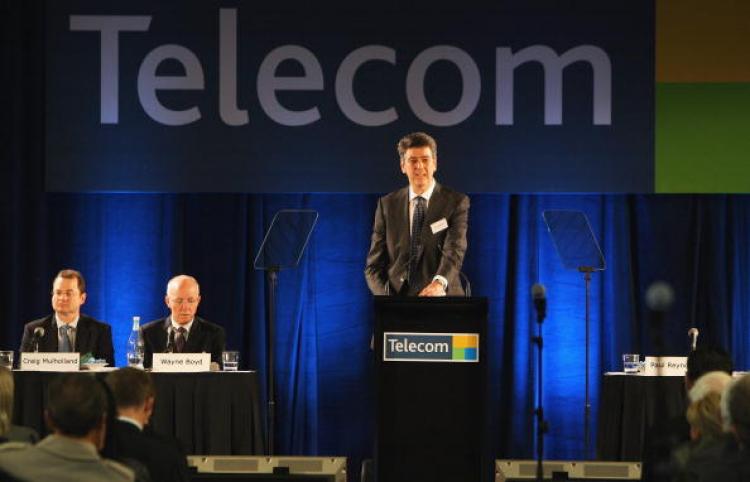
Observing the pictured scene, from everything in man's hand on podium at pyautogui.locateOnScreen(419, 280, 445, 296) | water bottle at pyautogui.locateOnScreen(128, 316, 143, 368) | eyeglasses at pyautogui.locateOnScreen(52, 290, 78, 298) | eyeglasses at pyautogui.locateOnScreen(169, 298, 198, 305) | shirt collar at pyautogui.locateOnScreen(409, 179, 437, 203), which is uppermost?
shirt collar at pyautogui.locateOnScreen(409, 179, 437, 203)

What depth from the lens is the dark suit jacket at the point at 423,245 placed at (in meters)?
6.30

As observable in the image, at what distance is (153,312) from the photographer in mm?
8328

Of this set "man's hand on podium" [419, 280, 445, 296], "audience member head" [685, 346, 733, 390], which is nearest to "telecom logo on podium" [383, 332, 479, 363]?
"man's hand on podium" [419, 280, 445, 296]

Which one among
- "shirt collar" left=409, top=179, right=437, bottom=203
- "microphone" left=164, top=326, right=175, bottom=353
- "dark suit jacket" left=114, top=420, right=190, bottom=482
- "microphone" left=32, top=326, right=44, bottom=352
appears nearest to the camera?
"dark suit jacket" left=114, top=420, right=190, bottom=482

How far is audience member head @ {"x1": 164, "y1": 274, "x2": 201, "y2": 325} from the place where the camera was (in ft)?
22.8

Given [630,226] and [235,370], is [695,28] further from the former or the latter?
[235,370]

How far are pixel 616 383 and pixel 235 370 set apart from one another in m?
2.07

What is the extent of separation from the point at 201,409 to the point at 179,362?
27cm

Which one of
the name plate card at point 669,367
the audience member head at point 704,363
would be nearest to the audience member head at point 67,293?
the name plate card at point 669,367

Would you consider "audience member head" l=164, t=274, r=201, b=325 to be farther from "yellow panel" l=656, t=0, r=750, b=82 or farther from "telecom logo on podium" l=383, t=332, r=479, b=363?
"yellow panel" l=656, t=0, r=750, b=82

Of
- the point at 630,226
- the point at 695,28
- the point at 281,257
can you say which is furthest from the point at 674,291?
the point at 281,257

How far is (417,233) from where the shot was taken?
640 cm

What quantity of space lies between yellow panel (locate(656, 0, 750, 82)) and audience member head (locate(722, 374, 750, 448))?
497 cm


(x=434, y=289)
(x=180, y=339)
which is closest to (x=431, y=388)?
(x=434, y=289)
